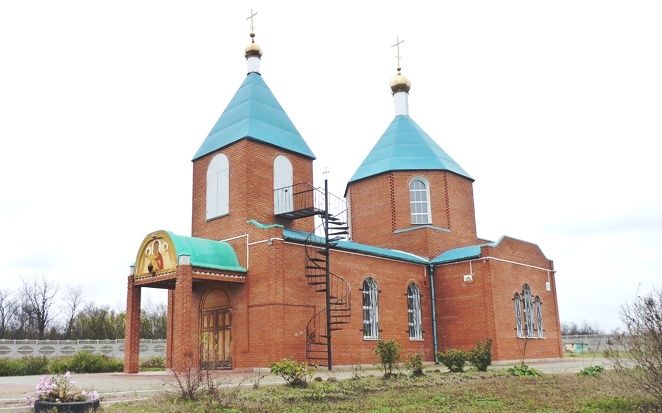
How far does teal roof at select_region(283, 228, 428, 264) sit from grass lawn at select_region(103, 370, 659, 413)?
5395 millimetres

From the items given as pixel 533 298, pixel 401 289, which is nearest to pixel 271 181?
pixel 401 289

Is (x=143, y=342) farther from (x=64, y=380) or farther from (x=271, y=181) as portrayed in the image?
(x=64, y=380)

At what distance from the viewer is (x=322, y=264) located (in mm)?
16891

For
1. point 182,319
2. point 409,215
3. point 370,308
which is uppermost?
point 409,215

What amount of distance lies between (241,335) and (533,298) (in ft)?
37.2

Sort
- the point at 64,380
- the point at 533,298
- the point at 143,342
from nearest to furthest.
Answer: the point at 64,380 < the point at 533,298 < the point at 143,342

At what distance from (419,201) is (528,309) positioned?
5396 millimetres

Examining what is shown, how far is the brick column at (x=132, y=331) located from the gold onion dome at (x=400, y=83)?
13514mm

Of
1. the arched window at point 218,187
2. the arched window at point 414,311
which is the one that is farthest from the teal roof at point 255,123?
the arched window at point 414,311

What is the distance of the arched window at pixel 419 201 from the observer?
72.7 ft

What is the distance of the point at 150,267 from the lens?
1599 centimetres

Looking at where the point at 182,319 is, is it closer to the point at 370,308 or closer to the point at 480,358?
the point at 370,308

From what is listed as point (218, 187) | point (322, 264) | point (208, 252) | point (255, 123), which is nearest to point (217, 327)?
point (208, 252)

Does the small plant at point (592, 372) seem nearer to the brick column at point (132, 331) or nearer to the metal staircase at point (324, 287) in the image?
the metal staircase at point (324, 287)
